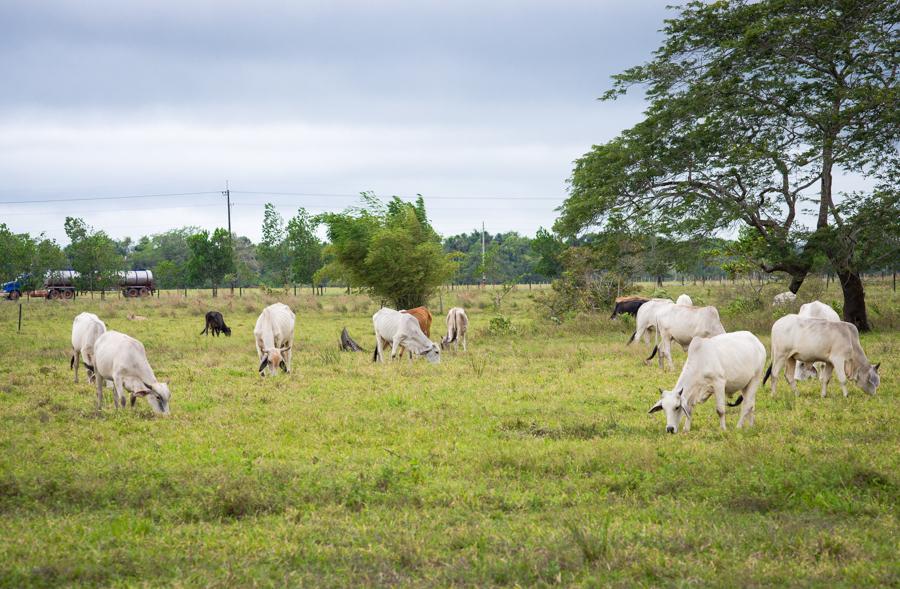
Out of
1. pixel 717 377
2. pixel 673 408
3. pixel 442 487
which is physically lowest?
pixel 442 487

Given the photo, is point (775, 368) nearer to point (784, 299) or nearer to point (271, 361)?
point (271, 361)

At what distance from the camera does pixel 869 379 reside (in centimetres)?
1336

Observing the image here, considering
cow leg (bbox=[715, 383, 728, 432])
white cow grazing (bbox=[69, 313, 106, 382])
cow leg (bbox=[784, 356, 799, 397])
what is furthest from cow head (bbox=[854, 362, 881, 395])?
white cow grazing (bbox=[69, 313, 106, 382])

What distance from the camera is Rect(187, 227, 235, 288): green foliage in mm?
67250

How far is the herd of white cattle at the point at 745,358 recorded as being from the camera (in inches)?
432

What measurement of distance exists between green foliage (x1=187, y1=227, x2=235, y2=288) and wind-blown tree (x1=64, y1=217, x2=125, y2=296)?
21.0 ft

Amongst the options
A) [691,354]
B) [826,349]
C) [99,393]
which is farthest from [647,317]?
[99,393]

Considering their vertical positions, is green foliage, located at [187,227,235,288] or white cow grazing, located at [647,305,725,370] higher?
green foliage, located at [187,227,235,288]

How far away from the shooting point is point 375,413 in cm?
1234

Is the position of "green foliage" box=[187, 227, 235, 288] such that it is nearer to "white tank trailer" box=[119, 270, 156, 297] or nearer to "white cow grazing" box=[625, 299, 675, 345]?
"white tank trailer" box=[119, 270, 156, 297]

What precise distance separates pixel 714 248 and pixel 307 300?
26845 mm

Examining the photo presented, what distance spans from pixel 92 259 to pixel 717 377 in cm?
6337

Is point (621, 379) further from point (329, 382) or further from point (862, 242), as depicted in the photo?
point (862, 242)

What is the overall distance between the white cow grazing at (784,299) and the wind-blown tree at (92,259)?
53311 millimetres
